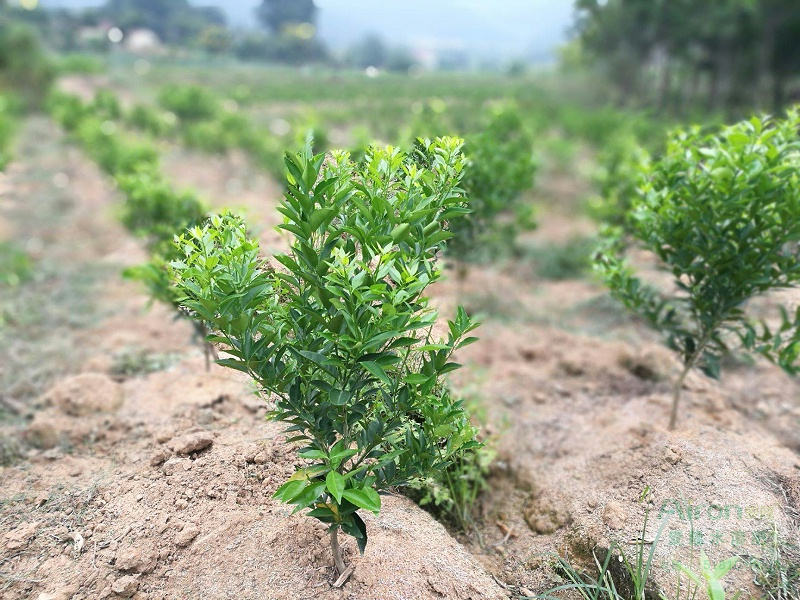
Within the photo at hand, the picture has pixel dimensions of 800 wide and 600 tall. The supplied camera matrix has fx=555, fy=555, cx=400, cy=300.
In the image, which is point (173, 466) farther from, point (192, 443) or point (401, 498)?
point (401, 498)

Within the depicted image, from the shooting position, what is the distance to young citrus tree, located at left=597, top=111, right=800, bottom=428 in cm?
288

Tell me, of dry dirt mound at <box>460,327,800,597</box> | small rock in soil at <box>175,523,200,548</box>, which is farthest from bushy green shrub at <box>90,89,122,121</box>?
small rock in soil at <box>175,523,200,548</box>

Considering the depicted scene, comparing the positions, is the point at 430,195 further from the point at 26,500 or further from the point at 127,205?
the point at 127,205

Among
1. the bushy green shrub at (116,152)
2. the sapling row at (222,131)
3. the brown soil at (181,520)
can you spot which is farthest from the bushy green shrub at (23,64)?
the brown soil at (181,520)

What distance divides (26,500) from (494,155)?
15.2 ft

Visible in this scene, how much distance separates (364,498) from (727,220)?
255 cm

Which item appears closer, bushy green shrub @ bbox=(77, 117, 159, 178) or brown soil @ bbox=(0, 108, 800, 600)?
brown soil @ bbox=(0, 108, 800, 600)

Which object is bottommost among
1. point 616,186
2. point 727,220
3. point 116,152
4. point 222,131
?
point 616,186

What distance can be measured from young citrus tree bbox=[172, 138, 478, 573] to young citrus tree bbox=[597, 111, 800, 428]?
1.60 meters

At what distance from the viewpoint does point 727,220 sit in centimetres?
310

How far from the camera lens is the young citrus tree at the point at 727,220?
9.44ft

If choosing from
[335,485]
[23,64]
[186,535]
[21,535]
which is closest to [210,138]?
[21,535]

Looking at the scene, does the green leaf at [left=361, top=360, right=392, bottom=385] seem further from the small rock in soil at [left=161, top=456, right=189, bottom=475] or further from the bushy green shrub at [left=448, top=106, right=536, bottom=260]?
the bushy green shrub at [left=448, top=106, right=536, bottom=260]

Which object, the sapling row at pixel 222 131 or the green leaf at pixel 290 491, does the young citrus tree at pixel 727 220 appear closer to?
the green leaf at pixel 290 491
